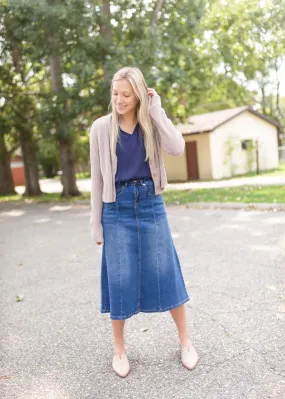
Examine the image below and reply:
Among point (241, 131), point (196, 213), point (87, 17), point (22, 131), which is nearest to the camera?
point (196, 213)

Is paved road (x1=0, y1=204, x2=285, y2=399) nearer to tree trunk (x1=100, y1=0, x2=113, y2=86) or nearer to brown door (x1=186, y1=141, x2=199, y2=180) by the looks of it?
tree trunk (x1=100, y1=0, x2=113, y2=86)

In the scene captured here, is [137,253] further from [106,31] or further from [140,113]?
[106,31]

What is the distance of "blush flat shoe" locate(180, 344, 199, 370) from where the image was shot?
2.97 m

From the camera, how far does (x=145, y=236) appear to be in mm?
2988

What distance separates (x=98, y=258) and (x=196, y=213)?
4.42 m

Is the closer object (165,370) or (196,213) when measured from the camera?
(165,370)

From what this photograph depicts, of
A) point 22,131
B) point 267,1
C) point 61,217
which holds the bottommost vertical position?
point 61,217

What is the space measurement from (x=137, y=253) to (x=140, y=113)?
0.88 metres

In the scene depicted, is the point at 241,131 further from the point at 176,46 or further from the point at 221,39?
the point at 176,46

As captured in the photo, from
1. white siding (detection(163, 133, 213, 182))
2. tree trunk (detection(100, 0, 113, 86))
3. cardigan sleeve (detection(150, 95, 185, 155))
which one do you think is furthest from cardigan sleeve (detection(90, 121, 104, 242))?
white siding (detection(163, 133, 213, 182))

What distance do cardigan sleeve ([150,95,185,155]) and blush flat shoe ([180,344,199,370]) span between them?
1290 mm

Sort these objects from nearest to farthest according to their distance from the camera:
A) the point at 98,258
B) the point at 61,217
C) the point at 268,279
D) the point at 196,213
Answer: the point at 268,279
the point at 98,258
the point at 196,213
the point at 61,217

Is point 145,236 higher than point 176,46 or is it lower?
lower

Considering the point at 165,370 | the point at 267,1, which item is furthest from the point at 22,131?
the point at 165,370
